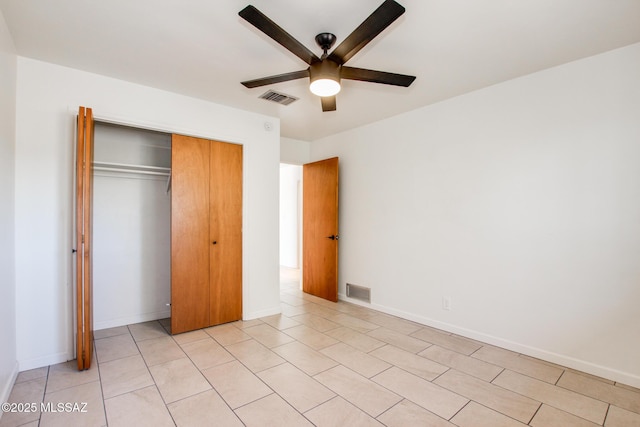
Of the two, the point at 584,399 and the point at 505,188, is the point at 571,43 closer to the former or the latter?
the point at 505,188

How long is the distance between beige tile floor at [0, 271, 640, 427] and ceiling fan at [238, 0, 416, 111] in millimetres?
2171

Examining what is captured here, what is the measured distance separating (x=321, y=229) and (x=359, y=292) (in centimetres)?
111

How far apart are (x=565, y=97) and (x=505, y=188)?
87 cm

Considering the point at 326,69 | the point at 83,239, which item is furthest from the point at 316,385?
the point at 326,69

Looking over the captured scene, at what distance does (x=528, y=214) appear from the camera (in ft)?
9.12

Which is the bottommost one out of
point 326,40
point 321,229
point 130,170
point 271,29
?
point 321,229

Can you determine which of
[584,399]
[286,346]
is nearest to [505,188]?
[584,399]

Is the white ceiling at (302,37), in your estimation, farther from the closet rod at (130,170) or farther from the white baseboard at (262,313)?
the white baseboard at (262,313)

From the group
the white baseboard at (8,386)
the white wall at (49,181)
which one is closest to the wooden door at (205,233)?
the white wall at (49,181)

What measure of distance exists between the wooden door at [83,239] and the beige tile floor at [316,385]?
28 cm

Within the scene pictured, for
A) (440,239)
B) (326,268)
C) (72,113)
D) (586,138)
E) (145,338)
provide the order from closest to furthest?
1. (586,138)
2. (72,113)
3. (145,338)
4. (440,239)
5. (326,268)

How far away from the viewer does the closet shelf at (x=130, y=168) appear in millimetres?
3221

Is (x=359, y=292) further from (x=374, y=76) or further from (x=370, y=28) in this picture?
(x=370, y=28)

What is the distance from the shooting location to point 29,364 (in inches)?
98.1
